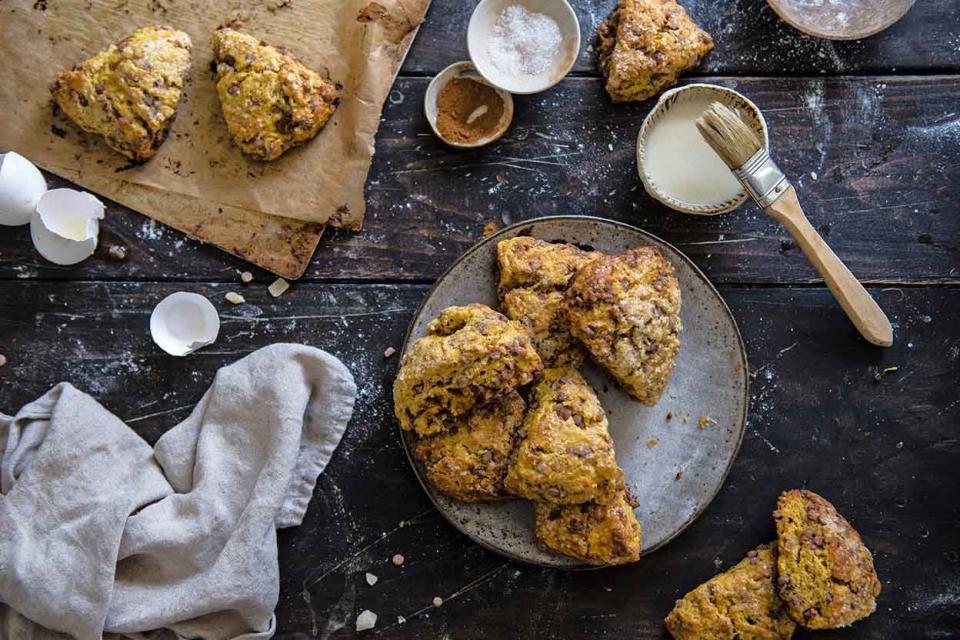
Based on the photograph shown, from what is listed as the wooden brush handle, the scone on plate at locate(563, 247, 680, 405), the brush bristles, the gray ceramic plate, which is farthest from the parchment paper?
the wooden brush handle

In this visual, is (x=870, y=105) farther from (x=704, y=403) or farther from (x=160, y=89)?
(x=160, y=89)

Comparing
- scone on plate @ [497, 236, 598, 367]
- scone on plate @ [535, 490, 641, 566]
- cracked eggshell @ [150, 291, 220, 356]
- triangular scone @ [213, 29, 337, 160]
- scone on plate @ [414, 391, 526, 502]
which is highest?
triangular scone @ [213, 29, 337, 160]

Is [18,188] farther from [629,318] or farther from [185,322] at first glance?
[629,318]

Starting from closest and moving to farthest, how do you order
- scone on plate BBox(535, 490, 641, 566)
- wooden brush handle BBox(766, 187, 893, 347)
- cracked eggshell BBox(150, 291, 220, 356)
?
scone on plate BBox(535, 490, 641, 566) < wooden brush handle BBox(766, 187, 893, 347) < cracked eggshell BBox(150, 291, 220, 356)

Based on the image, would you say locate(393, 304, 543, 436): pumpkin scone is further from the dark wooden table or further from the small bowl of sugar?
the small bowl of sugar

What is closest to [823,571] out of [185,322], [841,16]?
[841,16]

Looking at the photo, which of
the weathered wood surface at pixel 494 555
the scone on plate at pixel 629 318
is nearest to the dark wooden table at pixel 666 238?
the weathered wood surface at pixel 494 555
